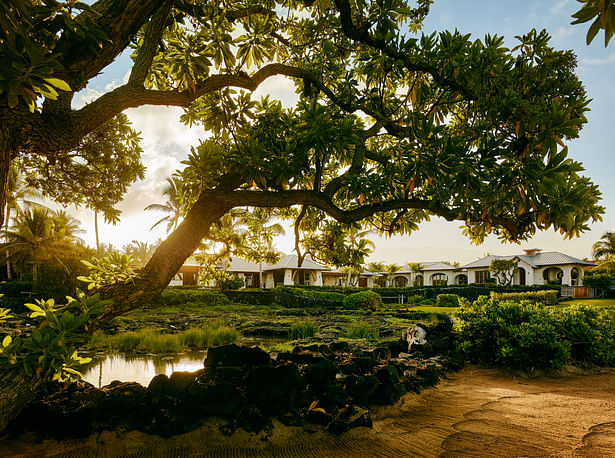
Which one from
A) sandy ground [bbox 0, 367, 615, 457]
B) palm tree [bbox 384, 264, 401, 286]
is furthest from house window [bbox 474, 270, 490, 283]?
sandy ground [bbox 0, 367, 615, 457]

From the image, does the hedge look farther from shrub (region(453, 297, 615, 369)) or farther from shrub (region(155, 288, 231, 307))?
shrub (region(453, 297, 615, 369))

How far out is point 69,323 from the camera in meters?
2.24

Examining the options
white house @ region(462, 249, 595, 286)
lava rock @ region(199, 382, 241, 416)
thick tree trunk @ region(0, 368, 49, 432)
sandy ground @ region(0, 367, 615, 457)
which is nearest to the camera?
thick tree trunk @ region(0, 368, 49, 432)

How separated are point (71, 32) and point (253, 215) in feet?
14.2

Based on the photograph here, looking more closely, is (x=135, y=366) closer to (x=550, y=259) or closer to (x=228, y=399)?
(x=228, y=399)

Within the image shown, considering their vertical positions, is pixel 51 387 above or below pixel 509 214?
below

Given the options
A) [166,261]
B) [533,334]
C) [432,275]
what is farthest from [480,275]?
[166,261]

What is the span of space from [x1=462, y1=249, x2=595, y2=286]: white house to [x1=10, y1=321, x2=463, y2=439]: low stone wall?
141 feet

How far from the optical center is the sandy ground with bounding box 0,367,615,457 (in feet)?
8.68

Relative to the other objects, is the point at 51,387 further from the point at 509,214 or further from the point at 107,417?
the point at 509,214

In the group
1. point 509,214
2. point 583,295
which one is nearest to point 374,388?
point 509,214

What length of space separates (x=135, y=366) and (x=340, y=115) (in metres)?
5.76

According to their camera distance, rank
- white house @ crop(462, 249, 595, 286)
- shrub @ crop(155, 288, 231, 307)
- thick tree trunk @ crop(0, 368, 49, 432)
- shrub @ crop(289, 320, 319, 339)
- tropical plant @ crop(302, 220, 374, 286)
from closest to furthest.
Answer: thick tree trunk @ crop(0, 368, 49, 432)
tropical plant @ crop(302, 220, 374, 286)
shrub @ crop(289, 320, 319, 339)
shrub @ crop(155, 288, 231, 307)
white house @ crop(462, 249, 595, 286)

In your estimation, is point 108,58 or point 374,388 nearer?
point 108,58
